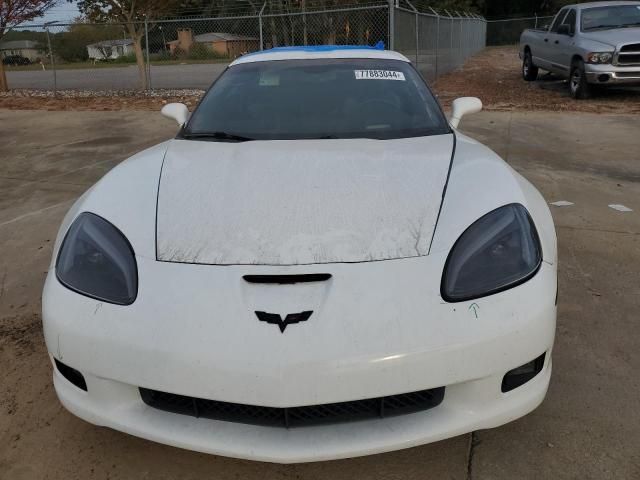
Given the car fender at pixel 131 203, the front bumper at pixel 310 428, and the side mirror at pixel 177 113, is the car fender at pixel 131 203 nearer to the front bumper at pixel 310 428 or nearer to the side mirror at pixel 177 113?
Answer: the front bumper at pixel 310 428

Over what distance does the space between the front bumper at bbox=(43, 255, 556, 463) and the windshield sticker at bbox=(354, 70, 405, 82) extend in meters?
1.72

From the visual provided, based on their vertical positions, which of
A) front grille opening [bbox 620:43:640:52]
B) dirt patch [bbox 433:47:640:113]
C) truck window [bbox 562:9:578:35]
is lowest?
dirt patch [bbox 433:47:640:113]

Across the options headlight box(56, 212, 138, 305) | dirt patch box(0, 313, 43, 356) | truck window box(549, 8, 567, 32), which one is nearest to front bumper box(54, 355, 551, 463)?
headlight box(56, 212, 138, 305)

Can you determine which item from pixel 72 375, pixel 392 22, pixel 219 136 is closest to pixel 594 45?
pixel 392 22

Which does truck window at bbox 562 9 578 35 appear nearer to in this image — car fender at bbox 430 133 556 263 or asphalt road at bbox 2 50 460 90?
asphalt road at bbox 2 50 460 90

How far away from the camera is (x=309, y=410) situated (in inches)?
66.4

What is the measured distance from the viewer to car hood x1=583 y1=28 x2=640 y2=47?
9.53 m

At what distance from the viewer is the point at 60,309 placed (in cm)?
182

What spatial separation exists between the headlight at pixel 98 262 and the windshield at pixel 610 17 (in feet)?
36.1

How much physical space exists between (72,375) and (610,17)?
11.7 m

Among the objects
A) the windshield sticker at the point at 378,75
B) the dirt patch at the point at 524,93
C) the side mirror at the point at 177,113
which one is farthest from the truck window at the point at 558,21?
the side mirror at the point at 177,113

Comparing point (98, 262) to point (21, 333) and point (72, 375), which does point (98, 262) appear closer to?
point (72, 375)

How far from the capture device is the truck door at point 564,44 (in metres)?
10.7

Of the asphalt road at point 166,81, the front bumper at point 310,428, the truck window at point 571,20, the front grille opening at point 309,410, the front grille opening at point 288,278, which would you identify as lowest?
the front bumper at point 310,428
